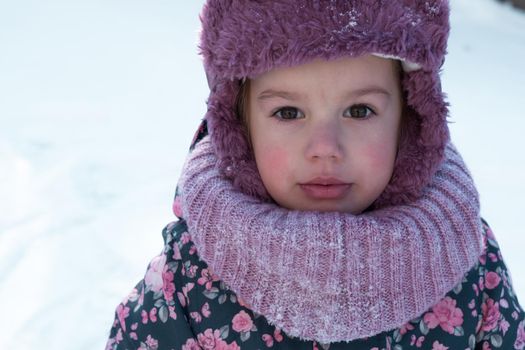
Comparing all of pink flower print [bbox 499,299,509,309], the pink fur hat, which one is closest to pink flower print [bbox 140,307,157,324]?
the pink fur hat

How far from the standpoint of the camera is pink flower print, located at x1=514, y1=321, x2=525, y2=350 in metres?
1.12

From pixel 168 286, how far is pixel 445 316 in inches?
17.5

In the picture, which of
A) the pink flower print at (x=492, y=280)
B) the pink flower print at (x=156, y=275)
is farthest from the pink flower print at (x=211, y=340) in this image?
the pink flower print at (x=492, y=280)

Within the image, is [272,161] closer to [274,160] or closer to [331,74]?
[274,160]

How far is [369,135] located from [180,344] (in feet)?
1.45

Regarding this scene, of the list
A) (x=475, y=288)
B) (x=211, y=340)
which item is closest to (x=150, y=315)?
(x=211, y=340)

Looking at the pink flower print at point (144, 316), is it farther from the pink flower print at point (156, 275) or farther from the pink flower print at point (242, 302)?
the pink flower print at point (242, 302)

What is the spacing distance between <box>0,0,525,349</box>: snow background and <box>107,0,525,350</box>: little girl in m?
0.53

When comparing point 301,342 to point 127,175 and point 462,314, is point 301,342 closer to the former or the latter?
point 462,314

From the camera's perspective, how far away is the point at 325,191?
1.07 metres

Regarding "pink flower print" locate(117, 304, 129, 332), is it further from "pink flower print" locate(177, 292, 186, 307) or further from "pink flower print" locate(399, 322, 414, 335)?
"pink flower print" locate(399, 322, 414, 335)

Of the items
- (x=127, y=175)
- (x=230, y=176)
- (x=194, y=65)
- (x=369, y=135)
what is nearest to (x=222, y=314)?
(x=230, y=176)

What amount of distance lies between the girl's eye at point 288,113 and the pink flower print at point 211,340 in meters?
0.35

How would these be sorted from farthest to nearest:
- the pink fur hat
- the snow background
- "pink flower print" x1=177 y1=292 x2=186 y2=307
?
the snow background, "pink flower print" x1=177 y1=292 x2=186 y2=307, the pink fur hat
